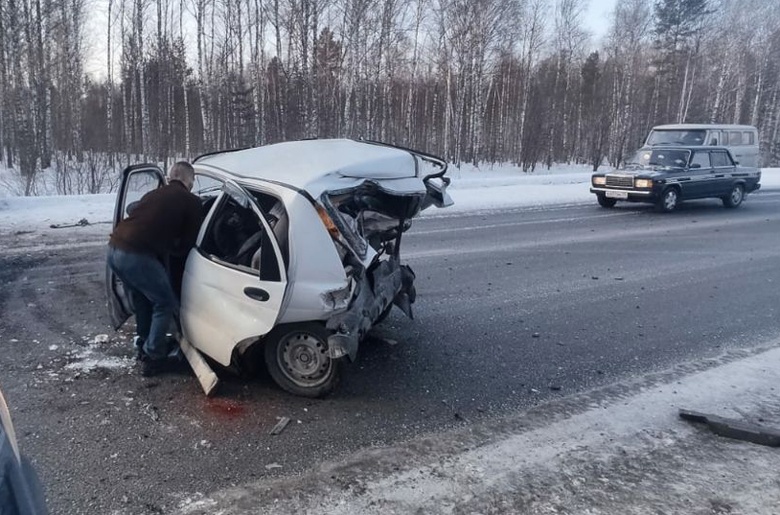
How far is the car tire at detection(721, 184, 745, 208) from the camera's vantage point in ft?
59.2

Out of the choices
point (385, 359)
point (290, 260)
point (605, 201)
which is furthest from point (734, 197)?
point (290, 260)

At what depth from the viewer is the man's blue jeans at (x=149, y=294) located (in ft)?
14.7

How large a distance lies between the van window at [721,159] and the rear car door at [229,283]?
16758 mm

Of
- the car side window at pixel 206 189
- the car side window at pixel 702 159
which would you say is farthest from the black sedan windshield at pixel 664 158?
the car side window at pixel 206 189

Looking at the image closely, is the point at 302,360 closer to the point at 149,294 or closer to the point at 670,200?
the point at 149,294

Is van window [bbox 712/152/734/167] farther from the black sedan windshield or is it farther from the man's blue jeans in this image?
the man's blue jeans

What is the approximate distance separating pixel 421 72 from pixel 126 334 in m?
35.3

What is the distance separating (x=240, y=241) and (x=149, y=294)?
2.81 ft

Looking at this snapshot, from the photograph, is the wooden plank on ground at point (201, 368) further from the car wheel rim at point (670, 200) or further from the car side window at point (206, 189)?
the car wheel rim at point (670, 200)

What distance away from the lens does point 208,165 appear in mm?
5012

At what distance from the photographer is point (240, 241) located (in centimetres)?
504

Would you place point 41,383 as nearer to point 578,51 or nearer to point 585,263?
point 585,263

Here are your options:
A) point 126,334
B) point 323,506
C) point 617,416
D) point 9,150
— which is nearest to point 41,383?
point 126,334

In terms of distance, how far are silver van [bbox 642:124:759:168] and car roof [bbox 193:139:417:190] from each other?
18.2 metres
